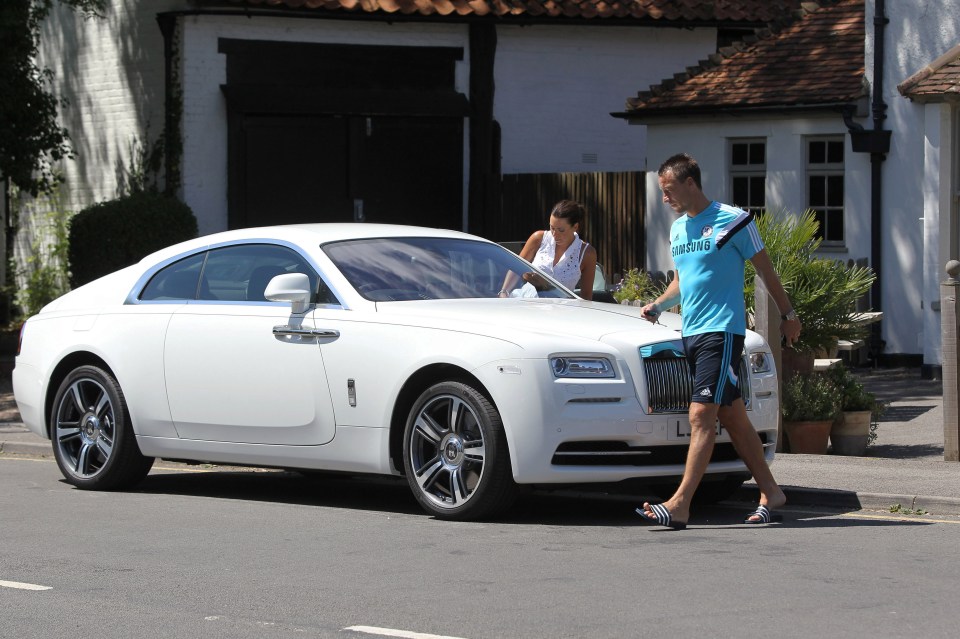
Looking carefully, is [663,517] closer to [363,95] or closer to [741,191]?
[741,191]

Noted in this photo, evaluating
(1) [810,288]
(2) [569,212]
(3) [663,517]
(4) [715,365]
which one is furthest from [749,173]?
(3) [663,517]

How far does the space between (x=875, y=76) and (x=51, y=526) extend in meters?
13.1

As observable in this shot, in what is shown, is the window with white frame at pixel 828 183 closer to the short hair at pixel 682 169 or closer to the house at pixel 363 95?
the house at pixel 363 95

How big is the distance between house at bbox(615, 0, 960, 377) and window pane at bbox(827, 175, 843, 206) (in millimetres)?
12

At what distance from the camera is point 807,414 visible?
1242 cm

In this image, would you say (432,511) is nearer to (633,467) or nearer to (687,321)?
(633,467)

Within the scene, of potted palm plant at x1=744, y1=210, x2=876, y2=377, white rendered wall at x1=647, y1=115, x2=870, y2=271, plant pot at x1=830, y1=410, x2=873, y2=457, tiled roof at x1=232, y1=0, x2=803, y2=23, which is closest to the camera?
plant pot at x1=830, y1=410, x2=873, y2=457

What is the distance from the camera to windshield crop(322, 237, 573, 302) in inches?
380

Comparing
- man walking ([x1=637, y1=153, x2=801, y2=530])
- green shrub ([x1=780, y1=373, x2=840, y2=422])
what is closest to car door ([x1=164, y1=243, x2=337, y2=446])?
man walking ([x1=637, y1=153, x2=801, y2=530])

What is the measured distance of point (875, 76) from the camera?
64.2ft

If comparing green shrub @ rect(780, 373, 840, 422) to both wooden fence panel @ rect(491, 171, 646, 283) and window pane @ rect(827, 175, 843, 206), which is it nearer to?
window pane @ rect(827, 175, 843, 206)

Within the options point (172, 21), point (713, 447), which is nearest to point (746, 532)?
point (713, 447)

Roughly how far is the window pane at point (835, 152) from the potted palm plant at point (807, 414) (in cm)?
872

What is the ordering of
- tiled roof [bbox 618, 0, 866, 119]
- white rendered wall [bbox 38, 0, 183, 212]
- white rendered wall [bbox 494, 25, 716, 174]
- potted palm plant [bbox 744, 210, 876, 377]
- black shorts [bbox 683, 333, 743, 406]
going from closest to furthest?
black shorts [bbox 683, 333, 743, 406]
potted palm plant [bbox 744, 210, 876, 377]
tiled roof [bbox 618, 0, 866, 119]
white rendered wall [bbox 38, 0, 183, 212]
white rendered wall [bbox 494, 25, 716, 174]
